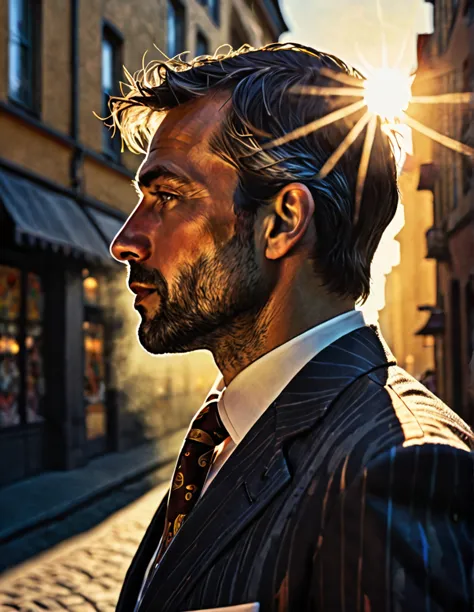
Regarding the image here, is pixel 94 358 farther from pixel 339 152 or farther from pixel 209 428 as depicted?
pixel 339 152

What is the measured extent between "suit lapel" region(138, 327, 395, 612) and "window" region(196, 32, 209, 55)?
66.8 feet

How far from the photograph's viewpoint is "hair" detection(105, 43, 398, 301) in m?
1.49

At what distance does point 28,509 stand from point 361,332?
27.1 feet

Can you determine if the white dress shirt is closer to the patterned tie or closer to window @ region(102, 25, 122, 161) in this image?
the patterned tie

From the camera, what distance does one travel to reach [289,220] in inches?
58.2

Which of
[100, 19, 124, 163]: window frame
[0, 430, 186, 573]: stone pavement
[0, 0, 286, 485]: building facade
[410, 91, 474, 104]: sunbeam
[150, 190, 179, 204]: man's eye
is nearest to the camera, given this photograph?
[150, 190, 179, 204]: man's eye

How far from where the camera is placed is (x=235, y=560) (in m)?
1.16

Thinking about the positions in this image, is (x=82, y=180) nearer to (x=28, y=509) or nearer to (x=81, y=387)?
(x=81, y=387)

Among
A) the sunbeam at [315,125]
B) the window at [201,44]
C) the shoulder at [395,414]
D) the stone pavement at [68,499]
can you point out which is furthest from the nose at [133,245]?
the window at [201,44]

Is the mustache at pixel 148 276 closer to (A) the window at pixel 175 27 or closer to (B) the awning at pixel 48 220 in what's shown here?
(B) the awning at pixel 48 220

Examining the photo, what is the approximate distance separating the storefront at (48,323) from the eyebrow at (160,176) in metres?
8.51

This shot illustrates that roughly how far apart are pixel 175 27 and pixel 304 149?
18.5 m

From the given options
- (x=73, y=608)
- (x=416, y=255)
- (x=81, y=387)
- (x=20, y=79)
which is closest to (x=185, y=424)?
(x=81, y=387)

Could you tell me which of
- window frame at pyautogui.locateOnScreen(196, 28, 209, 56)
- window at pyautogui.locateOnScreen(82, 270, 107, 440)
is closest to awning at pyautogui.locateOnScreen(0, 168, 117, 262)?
window at pyautogui.locateOnScreen(82, 270, 107, 440)
